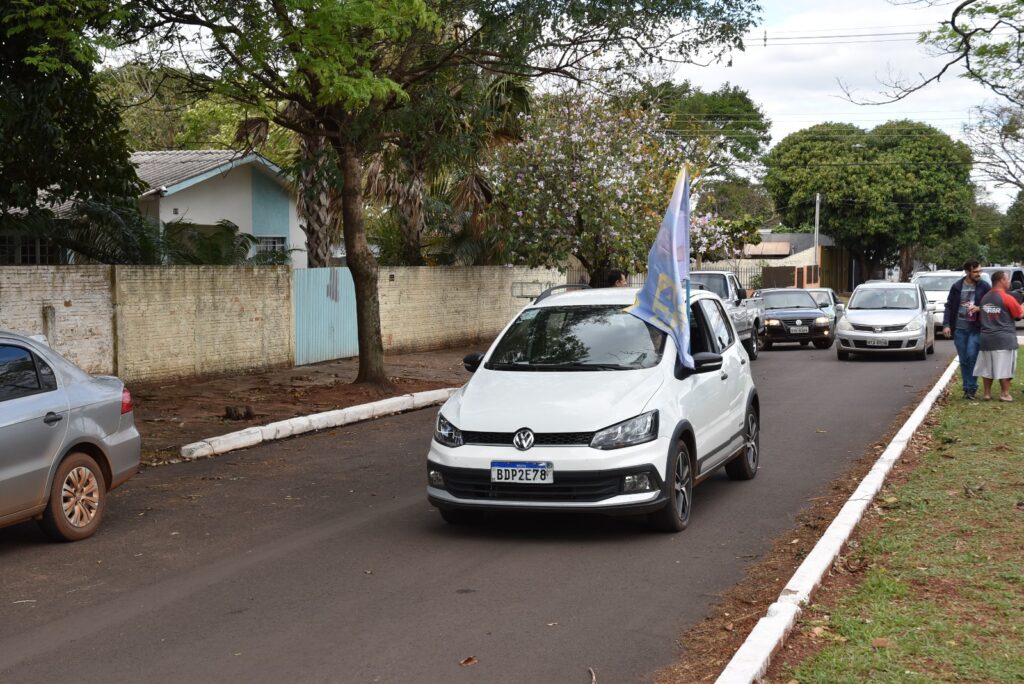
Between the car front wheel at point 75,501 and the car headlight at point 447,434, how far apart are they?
2547 millimetres

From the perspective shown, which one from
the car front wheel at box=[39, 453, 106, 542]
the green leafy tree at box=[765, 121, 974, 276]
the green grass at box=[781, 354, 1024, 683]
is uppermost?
the green leafy tree at box=[765, 121, 974, 276]

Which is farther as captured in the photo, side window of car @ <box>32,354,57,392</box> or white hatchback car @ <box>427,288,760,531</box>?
side window of car @ <box>32,354,57,392</box>

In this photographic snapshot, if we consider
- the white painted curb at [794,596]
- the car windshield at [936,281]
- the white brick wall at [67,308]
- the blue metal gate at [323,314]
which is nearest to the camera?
the white painted curb at [794,596]

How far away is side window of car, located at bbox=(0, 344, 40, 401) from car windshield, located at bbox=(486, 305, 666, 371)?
3.26m

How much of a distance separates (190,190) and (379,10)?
1586 cm

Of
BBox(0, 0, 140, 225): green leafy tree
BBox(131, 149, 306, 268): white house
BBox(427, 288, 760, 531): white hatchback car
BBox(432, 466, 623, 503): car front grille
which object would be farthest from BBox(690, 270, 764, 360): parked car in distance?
BBox(432, 466, 623, 503): car front grille

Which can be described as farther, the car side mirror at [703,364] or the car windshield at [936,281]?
the car windshield at [936,281]

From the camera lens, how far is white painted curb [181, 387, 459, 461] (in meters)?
12.1

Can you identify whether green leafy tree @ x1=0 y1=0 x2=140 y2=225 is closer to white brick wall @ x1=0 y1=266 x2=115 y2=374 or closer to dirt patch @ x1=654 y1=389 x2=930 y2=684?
white brick wall @ x1=0 y1=266 x2=115 y2=374

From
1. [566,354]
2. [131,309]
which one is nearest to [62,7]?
[131,309]

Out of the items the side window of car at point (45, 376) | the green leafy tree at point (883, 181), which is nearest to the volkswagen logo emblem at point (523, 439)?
the side window of car at point (45, 376)

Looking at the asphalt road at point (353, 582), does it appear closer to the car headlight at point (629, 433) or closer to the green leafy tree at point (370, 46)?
the car headlight at point (629, 433)

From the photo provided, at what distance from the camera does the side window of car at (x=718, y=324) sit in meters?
9.74

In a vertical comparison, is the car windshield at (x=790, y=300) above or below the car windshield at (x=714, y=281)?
below
